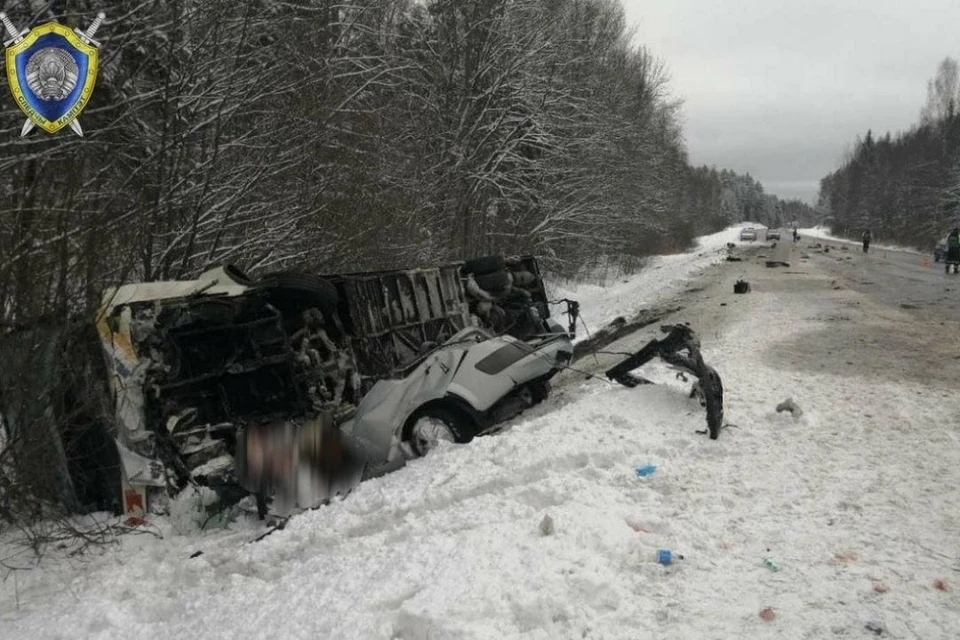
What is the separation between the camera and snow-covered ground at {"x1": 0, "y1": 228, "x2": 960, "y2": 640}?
2.97m

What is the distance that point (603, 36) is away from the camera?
93.5 ft

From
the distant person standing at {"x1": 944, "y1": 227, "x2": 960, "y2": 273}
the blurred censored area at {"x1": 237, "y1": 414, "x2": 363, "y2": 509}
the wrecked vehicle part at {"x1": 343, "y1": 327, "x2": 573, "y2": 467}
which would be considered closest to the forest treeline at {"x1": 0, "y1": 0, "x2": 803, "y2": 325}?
the blurred censored area at {"x1": 237, "y1": 414, "x2": 363, "y2": 509}

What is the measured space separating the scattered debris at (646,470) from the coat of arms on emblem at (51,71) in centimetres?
564

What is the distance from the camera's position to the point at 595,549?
3516mm

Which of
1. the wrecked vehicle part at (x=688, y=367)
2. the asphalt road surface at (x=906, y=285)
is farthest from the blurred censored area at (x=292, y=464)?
the asphalt road surface at (x=906, y=285)

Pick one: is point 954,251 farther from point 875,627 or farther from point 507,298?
point 875,627

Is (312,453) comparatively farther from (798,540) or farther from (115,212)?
(798,540)

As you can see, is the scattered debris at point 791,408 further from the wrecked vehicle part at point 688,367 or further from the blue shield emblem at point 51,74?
the blue shield emblem at point 51,74

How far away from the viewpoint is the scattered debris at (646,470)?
4516 millimetres

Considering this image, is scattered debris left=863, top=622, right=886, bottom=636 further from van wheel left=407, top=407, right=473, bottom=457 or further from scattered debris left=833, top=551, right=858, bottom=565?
van wheel left=407, top=407, right=473, bottom=457

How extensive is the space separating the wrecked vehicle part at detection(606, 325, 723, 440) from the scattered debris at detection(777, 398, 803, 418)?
58 cm

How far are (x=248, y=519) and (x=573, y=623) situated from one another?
10.4 ft

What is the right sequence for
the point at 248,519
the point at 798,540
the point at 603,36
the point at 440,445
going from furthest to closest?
the point at 603,36
the point at 440,445
the point at 248,519
the point at 798,540

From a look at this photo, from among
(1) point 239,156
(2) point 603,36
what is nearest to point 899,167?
(2) point 603,36
